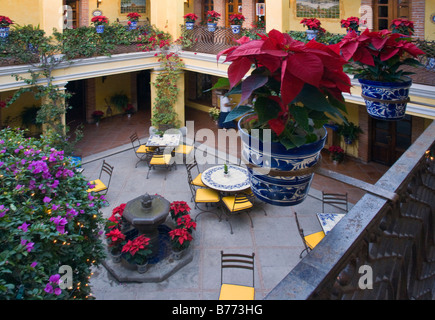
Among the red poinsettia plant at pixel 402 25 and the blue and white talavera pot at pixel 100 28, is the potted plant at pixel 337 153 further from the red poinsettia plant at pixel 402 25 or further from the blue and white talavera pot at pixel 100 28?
the blue and white talavera pot at pixel 100 28

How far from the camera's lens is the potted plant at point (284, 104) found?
143 cm

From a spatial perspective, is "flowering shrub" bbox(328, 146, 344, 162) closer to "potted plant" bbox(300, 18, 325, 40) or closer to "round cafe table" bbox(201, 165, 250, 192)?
"round cafe table" bbox(201, 165, 250, 192)

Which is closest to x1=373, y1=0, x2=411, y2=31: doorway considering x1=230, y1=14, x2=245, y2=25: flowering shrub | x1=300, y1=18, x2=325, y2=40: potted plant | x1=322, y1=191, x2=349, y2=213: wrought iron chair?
x1=300, y1=18, x2=325, y2=40: potted plant

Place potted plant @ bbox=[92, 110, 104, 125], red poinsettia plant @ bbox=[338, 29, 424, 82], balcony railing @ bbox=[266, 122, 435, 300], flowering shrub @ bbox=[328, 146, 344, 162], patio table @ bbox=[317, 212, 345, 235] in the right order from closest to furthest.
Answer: balcony railing @ bbox=[266, 122, 435, 300] < red poinsettia plant @ bbox=[338, 29, 424, 82] < patio table @ bbox=[317, 212, 345, 235] < flowering shrub @ bbox=[328, 146, 344, 162] < potted plant @ bbox=[92, 110, 104, 125]

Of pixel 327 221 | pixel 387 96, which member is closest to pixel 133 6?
pixel 327 221

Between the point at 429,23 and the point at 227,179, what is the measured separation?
6.54m

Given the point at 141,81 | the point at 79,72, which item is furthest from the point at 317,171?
the point at 141,81

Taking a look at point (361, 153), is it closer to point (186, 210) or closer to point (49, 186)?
point (186, 210)

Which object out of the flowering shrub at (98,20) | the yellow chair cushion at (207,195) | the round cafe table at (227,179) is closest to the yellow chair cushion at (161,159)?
the round cafe table at (227,179)

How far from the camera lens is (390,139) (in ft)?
37.9

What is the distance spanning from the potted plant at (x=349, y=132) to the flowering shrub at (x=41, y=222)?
30.5 feet

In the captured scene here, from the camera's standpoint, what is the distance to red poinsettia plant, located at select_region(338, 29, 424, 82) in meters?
2.51

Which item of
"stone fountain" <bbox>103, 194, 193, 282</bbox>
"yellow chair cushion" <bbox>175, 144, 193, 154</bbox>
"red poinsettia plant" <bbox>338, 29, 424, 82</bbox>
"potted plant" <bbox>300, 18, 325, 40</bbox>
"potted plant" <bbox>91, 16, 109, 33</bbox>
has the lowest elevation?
"stone fountain" <bbox>103, 194, 193, 282</bbox>

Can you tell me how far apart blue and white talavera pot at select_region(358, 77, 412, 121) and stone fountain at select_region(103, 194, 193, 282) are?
482cm
